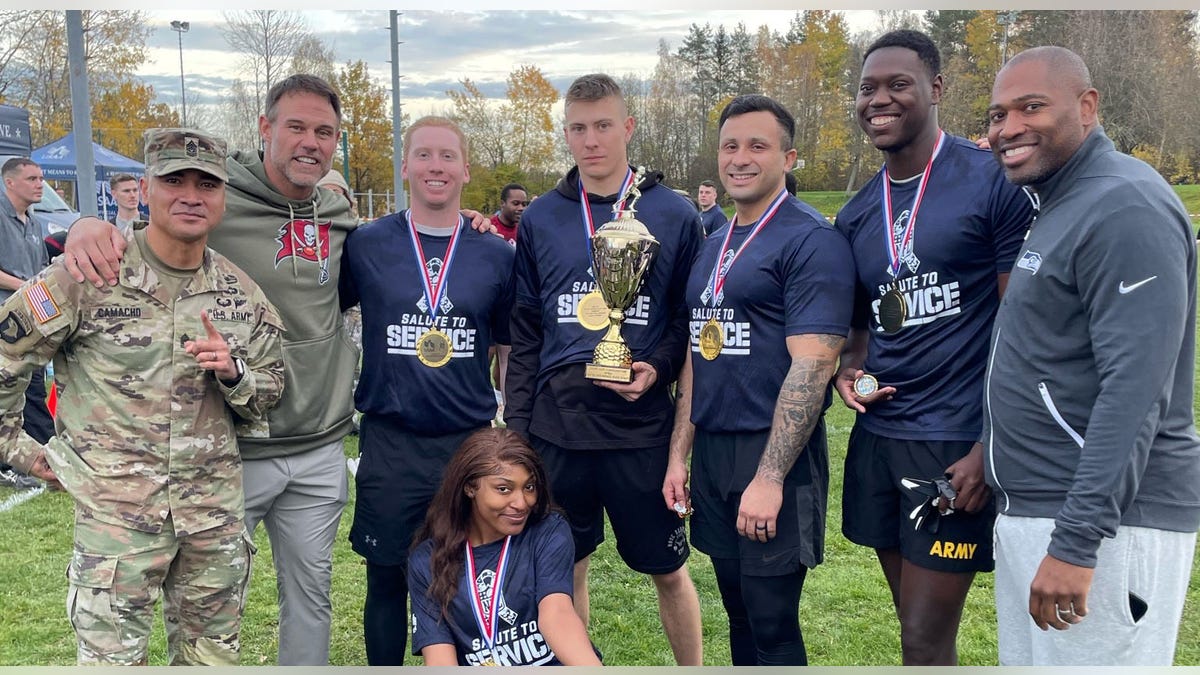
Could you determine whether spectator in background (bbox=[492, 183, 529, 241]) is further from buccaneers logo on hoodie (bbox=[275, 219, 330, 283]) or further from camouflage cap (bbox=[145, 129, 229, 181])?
camouflage cap (bbox=[145, 129, 229, 181])

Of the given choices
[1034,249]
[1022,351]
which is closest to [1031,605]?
[1022,351]

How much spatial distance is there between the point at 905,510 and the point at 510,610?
1.37 m

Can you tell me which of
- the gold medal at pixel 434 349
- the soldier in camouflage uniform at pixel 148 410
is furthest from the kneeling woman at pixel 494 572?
the soldier in camouflage uniform at pixel 148 410

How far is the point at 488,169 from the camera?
1841cm

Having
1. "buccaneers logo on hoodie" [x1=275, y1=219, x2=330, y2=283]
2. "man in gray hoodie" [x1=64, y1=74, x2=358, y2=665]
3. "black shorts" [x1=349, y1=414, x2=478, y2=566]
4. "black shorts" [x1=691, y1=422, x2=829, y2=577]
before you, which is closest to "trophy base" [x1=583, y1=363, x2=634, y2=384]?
"black shorts" [x1=691, y1=422, x2=829, y2=577]

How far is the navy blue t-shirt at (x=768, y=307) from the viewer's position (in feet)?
9.17

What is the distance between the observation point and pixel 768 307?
2904 mm

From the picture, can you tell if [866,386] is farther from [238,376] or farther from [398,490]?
[238,376]

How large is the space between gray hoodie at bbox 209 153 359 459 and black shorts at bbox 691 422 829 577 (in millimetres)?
1466

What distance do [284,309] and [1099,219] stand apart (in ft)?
8.82

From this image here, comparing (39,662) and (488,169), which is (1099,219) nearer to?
(39,662)

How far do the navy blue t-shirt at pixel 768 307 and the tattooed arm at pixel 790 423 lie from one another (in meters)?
0.07

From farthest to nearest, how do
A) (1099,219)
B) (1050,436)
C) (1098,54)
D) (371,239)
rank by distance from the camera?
(1098,54) → (371,239) → (1050,436) → (1099,219)

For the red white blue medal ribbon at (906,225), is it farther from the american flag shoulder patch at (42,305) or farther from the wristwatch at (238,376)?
the american flag shoulder patch at (42,305)
